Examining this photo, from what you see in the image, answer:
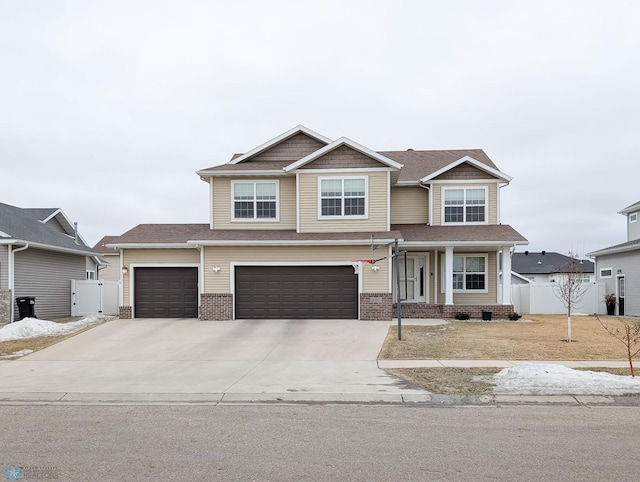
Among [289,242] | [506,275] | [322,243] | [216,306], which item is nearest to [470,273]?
[506,275]

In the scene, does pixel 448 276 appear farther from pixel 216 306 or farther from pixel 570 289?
pixel 216 306

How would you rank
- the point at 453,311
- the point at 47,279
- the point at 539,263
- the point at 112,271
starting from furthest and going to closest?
the point at 539,263 < the point at 112,271 < the point at 47,279 < the point at 453,311

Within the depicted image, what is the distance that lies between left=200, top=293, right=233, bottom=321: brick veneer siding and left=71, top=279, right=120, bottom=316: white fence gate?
659 cm

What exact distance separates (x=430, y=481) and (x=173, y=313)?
18465 millimetres

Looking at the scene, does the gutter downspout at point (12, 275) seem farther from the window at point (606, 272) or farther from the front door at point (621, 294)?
the window at point (606, 272)

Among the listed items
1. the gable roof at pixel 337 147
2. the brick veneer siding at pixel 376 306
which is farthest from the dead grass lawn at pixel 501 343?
the gable roof at pixel 337 147

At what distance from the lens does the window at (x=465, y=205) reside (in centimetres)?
2378

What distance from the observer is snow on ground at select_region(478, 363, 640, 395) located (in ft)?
30.7

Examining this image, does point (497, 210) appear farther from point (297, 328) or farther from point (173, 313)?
point (173, 313)

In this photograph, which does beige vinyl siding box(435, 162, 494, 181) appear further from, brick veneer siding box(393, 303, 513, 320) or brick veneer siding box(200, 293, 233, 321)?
brick veneer siding box(200, 293, 233, 321)

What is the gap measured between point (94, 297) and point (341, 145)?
540 inches

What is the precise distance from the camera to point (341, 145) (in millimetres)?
21859

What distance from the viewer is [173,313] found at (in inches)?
885

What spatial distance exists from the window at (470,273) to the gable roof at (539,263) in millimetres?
35729
